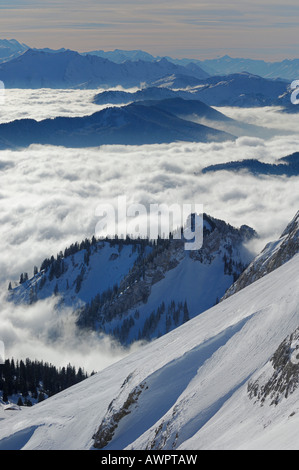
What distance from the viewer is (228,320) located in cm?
6325

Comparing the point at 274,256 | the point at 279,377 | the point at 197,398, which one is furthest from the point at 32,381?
the point at 279,377

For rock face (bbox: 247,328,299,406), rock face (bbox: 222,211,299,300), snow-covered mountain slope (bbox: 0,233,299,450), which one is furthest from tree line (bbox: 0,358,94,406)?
rock face (bbox: 247,328,299,406)

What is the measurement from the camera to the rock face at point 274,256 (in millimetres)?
97956

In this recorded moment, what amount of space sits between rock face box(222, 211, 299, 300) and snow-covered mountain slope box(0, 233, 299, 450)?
76.2ft

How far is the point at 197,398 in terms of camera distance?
52.8m

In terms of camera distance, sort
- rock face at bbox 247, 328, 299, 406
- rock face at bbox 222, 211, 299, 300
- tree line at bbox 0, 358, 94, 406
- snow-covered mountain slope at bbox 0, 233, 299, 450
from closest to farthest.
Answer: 1. rock face at bbox 247, 328, 299, 406
2. snow-covered mountain slope at bbox 0, 233, 299, 450
3. rock face at bbox 222, 211, 299, 300
4. tree line at bbox 0, 358, 94, 406

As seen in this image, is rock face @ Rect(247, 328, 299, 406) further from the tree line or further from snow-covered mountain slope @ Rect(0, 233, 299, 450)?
the tree line

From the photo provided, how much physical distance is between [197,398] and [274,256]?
60677 millimetres

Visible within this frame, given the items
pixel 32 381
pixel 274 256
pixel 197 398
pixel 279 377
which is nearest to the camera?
pixel 279 377

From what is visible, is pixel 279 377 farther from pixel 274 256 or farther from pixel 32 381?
pixel 32 381

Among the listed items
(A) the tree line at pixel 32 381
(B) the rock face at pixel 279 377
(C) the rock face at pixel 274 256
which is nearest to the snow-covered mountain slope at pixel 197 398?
(B) the rock face at pixel 279 377

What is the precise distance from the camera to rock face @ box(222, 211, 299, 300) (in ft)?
321

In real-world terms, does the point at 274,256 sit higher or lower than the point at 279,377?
lower
